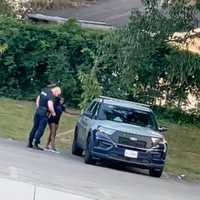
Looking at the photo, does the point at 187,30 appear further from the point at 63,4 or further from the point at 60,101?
the point at 63,4

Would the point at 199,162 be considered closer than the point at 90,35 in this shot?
Yes

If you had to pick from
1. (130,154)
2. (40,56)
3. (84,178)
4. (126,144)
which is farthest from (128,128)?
(40,56)

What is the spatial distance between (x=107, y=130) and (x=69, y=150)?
5144 millimetres

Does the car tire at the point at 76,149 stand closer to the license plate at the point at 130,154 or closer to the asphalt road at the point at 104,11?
the license plate at the point at 130,154

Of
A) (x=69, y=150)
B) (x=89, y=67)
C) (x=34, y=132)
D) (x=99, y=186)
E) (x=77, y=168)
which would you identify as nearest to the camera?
(x=99, y=186)

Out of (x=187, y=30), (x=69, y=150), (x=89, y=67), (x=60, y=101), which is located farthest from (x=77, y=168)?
(x=89, y=67)

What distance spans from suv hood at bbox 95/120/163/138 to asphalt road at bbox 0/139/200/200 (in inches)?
41.4

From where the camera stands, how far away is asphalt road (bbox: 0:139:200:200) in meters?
15.3

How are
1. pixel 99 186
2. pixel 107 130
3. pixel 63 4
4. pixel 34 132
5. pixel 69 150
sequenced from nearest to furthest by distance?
1. pixel 99 186
2. pixel 107 130
3. pixel 34 132
4. pixel 69 150
5. pixel 63 4

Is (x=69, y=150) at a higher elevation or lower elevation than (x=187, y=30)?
lower

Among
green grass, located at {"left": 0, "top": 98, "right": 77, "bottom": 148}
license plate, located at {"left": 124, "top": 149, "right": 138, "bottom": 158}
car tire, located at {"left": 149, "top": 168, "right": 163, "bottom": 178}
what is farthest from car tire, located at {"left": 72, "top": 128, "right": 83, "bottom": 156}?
license plate, located at {"left": 124, "top": 149, "right": 138, "bottom": 158}

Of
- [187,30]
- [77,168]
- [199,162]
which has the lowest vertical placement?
[199,162]

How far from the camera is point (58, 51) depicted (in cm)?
3725

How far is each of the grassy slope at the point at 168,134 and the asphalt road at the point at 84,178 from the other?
3.42m
